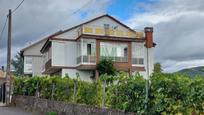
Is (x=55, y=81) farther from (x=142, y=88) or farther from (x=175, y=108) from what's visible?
(x=175, y=108)

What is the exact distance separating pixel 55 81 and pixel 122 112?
32.3 feet

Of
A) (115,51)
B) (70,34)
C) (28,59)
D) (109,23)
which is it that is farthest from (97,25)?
(28,59)

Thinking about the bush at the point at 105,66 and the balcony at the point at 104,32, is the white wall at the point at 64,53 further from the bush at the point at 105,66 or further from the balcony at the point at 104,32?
the bush at the point at 105,66

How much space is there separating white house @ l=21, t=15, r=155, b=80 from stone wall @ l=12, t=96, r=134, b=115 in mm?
14723

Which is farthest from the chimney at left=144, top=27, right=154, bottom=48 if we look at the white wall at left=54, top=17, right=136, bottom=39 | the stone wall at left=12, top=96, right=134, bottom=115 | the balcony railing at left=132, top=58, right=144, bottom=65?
the stone wall at left=12, top=96, right=134, bottom=115

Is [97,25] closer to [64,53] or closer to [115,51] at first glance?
[115,51]

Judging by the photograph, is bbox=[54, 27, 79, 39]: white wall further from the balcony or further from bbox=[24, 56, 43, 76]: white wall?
bbox=[24, 56, 43, 76]: white wall

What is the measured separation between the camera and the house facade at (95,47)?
43281 millimetres

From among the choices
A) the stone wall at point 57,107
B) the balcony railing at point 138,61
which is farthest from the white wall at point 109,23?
the stone wall at point 57,107

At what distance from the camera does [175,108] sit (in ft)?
27.9

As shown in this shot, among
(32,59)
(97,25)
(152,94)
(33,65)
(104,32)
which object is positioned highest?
(97,25)

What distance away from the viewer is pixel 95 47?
142ft

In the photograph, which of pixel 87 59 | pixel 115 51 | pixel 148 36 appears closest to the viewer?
pixel 87 59

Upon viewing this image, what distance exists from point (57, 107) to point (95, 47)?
2535 cm
